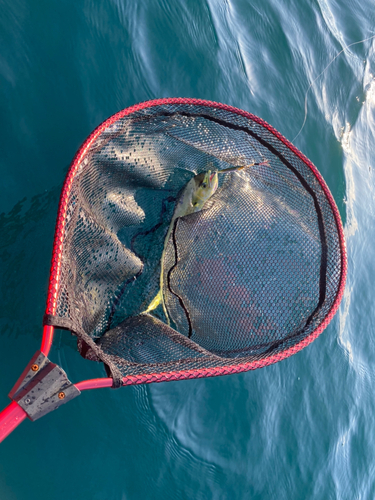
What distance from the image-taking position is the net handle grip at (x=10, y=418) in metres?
1.27

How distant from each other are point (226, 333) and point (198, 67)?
2537mm

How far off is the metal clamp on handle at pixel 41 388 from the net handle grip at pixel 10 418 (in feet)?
0.09

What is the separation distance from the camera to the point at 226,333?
102 inches

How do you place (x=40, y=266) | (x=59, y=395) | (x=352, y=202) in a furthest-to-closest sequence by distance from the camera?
1. (x=352, y=202)
2. (x=40, y=266)
3. (x=59, y=395)

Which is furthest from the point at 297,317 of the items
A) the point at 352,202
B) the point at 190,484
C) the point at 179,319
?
the point at 352,202

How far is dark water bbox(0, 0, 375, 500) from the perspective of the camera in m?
2.24

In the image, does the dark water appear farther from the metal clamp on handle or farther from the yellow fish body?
the metal clamp on handle

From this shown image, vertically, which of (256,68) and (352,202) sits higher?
(256,68)

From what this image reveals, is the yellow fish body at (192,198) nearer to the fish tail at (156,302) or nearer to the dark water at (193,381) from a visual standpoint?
the fish tail at (156,302)

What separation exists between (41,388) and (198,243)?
5.63ft

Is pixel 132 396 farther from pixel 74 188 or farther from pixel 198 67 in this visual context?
pixel 198 67

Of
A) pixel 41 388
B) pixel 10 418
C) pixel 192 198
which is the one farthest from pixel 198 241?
pixel 10 418

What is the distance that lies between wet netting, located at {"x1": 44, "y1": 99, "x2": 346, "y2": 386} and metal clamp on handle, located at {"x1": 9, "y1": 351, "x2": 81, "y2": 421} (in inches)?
16.8

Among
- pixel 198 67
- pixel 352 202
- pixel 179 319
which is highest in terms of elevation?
pixel 198 67
